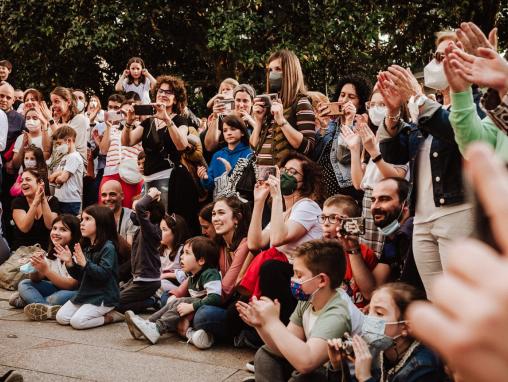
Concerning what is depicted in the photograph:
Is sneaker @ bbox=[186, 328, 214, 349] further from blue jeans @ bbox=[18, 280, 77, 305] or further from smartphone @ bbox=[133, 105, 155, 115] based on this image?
smartphone @ bbox=[133, 105, 155, 115]

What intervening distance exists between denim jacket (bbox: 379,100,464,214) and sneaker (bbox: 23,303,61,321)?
3.22 m

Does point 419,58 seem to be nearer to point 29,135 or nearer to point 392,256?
point 29,135

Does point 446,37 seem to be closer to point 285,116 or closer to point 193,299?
point 285,116

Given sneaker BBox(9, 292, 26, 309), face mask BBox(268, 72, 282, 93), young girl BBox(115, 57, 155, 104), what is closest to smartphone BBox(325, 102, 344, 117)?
face mask BBox(268, 72, 282, 93)

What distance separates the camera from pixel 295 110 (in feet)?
15.9

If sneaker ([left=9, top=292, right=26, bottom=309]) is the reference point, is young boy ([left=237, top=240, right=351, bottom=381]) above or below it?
above

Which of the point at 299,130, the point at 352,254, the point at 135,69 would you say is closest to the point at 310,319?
the point at 352,254

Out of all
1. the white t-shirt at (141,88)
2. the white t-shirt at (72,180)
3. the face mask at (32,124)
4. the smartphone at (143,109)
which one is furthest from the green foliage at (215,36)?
the smartphone at (143,109)

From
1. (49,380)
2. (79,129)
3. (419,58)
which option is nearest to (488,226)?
(49,380)

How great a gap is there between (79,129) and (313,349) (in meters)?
5.19

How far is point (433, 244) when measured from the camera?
3.21 m

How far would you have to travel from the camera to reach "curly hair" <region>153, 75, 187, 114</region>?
6051 millimetres

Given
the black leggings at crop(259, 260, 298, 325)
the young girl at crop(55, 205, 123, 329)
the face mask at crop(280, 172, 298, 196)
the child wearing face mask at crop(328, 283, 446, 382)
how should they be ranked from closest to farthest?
1. the child wearing face mask at crop(328, 283, 446, 382)
2. the black leggings at crop(259, 260, 298, 325)
3. the face mask at crop(280, 172, 298, 196)
4. the young girl at crop(55, 205, 123, 329)

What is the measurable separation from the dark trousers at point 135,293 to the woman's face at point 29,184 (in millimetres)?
1868
